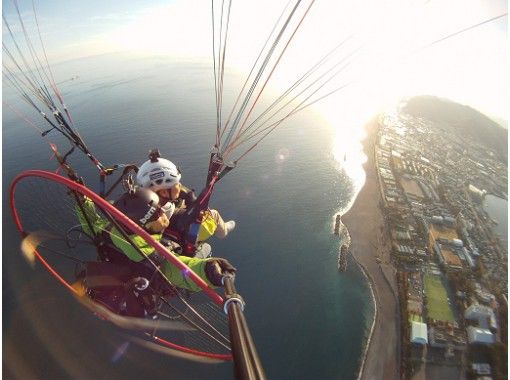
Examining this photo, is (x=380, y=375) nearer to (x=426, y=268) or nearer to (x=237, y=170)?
(x=426, y=268)

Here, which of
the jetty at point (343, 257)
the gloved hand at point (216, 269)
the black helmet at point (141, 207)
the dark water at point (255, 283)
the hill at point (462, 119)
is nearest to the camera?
the gloved hand at point (216, 269)

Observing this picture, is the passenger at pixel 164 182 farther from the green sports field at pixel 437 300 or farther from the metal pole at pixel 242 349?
the green sports field at pixel 437 300

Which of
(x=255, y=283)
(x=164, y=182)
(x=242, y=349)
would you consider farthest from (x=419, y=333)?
(x=242, y=349)

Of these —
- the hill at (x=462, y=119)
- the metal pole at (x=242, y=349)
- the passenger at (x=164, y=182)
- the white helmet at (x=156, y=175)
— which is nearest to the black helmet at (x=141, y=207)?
the passenger at (x=164, y=182)

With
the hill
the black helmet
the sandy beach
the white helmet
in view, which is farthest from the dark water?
the hill

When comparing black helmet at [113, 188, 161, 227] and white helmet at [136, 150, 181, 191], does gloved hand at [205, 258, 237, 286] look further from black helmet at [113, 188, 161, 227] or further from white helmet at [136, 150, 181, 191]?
white helmet at [136, 150, 181, 191]

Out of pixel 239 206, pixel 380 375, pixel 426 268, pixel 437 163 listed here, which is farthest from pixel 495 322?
pixel 437 163
